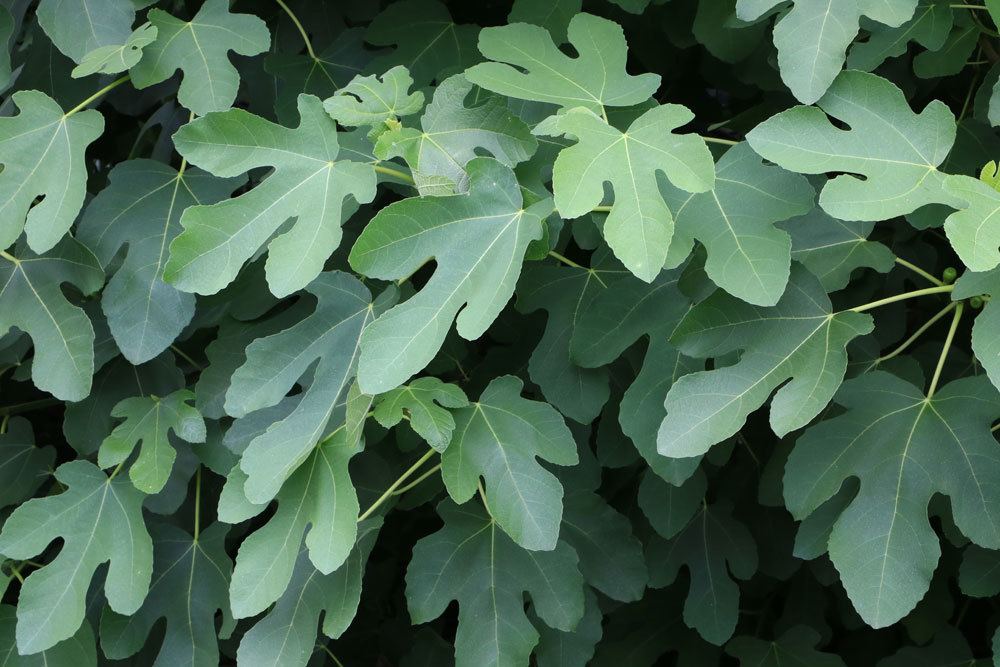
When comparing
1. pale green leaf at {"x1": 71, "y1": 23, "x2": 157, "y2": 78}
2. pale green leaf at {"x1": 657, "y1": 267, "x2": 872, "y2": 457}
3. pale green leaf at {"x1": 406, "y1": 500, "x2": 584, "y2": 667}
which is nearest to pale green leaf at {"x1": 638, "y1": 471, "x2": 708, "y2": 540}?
pale green leaf at {"x1": 406, "y1": 500, "x2": 584, "y2": 667}

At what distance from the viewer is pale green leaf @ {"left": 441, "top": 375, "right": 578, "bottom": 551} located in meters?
1.53

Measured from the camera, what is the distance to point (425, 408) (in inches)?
61.6

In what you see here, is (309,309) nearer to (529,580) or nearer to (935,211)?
(529,580)

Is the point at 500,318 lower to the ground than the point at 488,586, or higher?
higher

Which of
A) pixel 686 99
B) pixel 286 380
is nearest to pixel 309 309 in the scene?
pixel 286 380

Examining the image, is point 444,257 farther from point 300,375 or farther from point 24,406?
point 24,406

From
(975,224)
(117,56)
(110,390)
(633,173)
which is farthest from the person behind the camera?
(110,390)

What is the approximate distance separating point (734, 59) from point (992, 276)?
0.71m

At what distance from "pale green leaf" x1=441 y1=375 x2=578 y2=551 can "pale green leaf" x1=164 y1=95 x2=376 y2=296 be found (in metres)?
0.37

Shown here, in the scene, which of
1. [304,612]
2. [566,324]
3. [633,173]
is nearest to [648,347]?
[566,324]

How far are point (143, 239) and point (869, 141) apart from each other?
1.22 m

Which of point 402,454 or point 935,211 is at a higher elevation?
point 935,211

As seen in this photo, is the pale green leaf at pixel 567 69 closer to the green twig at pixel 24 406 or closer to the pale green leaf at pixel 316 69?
the pale green leaf at pixel 316 69

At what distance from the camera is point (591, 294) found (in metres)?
1.81
